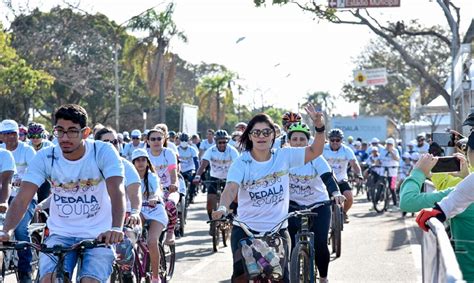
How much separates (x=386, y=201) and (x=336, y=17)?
22.6ft

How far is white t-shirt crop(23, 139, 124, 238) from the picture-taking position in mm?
7352

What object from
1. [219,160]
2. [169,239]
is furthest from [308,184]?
[219,160]

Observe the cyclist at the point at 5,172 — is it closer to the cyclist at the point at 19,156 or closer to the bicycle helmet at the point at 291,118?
the cyclist at the point at 19,156

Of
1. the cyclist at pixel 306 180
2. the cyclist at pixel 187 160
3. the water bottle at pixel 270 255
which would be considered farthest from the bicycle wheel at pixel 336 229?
the cyclist at pixel 187 160

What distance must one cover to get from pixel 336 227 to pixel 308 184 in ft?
12.0

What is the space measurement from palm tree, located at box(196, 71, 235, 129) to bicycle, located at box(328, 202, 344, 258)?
61274 millimetres

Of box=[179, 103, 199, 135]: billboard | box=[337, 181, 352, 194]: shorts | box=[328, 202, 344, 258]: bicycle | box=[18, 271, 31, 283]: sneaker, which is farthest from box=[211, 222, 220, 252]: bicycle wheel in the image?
box=[179, 103, 199, 135]: billboard

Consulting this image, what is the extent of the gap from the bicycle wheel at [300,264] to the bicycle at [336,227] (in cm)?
545

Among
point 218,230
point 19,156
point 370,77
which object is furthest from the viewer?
point 370,77

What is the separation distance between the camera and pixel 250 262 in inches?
315

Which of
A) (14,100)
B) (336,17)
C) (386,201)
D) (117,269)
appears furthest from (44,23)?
(117,269)

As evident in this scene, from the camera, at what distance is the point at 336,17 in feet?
96.8

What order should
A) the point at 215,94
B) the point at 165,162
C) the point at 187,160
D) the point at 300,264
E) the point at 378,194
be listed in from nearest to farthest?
the point at 300,264, the point at 165,162, the point at 378,194, the point at 187,160, the point at 215,94

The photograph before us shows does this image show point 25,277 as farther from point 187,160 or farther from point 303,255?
point 187,160
